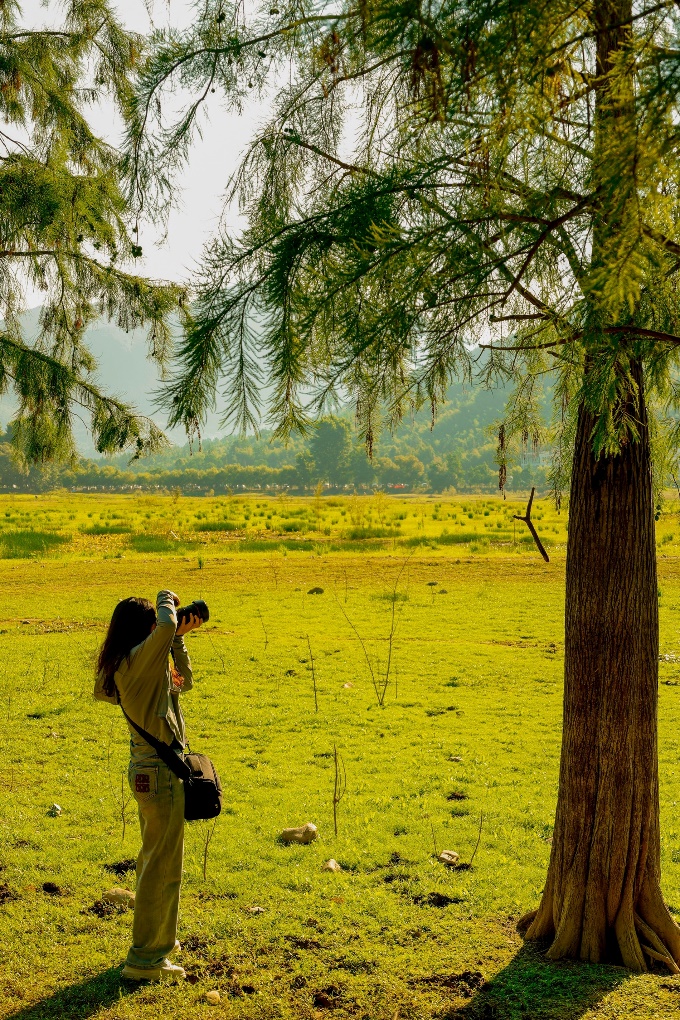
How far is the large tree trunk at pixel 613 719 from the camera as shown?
4234mm

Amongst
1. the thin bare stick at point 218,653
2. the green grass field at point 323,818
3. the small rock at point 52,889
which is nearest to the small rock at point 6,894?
the green grass field at point 323,818

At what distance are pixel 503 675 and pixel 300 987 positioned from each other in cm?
755

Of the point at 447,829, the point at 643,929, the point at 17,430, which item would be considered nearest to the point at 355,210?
the point at 643,929

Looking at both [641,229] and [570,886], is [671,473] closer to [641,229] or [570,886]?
[570,886]

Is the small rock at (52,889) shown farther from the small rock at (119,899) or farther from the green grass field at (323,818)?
the small rock at (119,899)

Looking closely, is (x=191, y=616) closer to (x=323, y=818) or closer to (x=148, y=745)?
(x=148, y=745)

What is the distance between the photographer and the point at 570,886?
14.3 feet

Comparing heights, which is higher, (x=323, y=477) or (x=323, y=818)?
(x=323, y=477)

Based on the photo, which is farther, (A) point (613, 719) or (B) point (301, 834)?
(B) point (301, 834)

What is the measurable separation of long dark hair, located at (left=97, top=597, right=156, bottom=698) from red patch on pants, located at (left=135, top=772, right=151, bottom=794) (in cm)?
44

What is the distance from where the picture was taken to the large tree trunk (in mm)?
4234

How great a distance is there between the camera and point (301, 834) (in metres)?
5.83

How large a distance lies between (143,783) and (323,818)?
2807 millimetres

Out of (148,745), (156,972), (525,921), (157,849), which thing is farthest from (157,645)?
(525,921)
